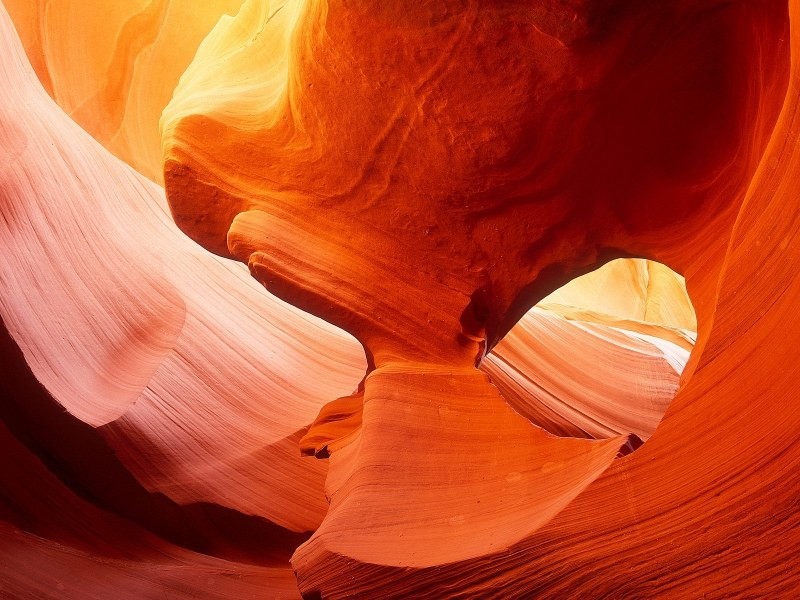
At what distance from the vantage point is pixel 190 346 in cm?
300

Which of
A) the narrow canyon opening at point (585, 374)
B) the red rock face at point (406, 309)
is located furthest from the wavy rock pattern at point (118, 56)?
the narrow canyon opening at point (585, 374)

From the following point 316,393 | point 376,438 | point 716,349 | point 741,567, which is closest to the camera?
point 741,567

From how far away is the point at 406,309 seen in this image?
225 cm

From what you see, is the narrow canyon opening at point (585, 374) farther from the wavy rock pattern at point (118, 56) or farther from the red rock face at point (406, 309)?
the wavy rock pattern at point (118, 56)

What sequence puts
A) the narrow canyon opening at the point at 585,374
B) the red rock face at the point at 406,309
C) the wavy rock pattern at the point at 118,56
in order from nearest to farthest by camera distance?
the red rock face at the point at 406,309 → the narrow canyon opening at the point at 585,374 → the wavy rock pattern at the point at 118,56

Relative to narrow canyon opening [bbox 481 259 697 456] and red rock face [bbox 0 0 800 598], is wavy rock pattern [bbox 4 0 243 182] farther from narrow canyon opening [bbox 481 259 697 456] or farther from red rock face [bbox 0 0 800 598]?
narrow canyon opening [bbox 481 259 697 456]

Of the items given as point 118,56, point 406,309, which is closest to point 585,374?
point 406,309

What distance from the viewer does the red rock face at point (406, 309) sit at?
1396 millimetres

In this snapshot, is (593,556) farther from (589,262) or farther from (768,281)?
(589,262)

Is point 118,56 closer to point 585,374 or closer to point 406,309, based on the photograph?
point 406,309

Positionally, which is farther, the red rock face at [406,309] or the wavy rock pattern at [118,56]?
the wavy rock pattern at [118,56]

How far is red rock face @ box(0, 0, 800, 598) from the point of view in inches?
55.0

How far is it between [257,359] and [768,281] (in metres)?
2.29

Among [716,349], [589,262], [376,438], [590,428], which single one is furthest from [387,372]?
[590,428]
